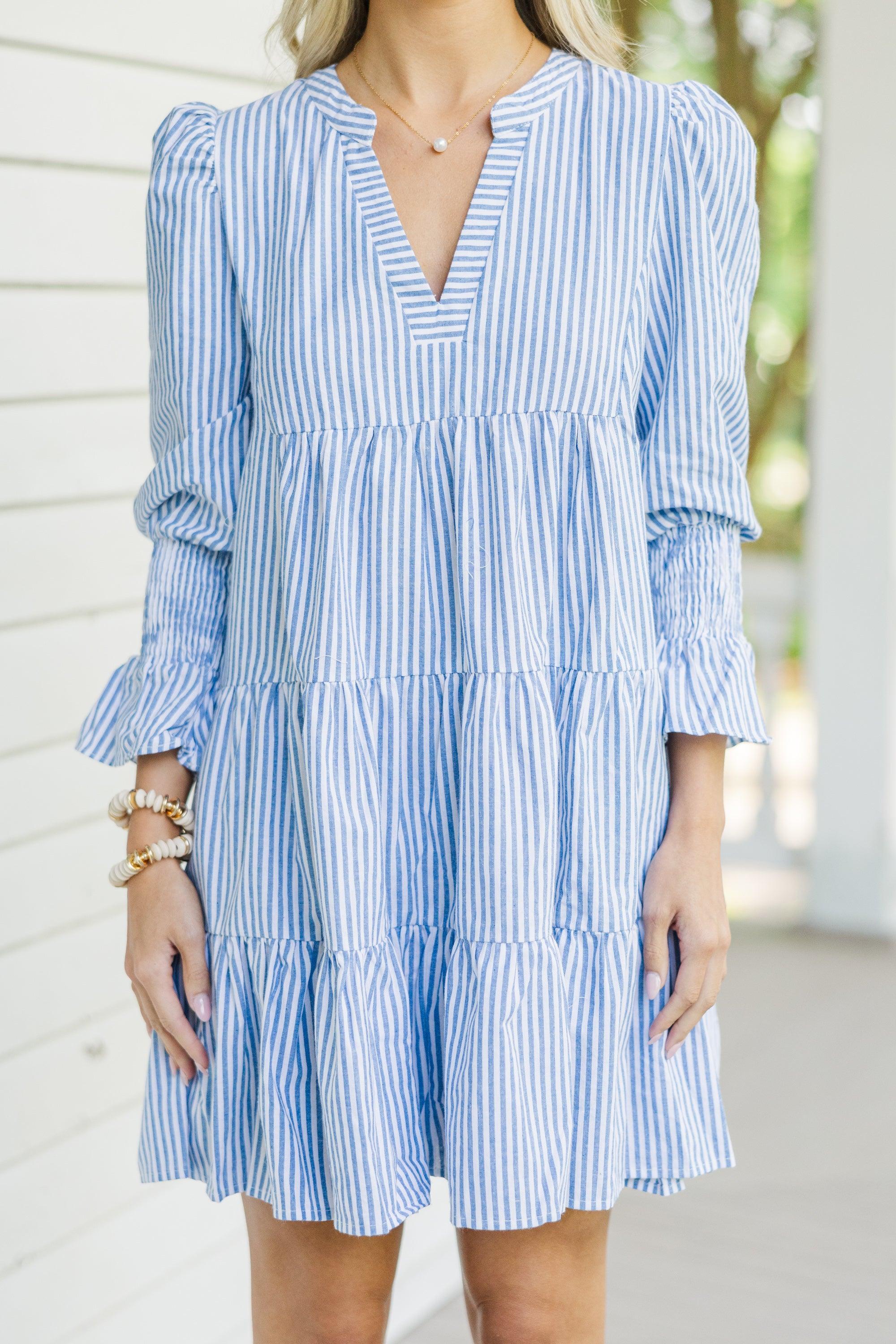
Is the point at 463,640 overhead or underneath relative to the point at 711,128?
underneath

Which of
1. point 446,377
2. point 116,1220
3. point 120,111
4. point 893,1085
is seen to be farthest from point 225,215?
point 893,1085

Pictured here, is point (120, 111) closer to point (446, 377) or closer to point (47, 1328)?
point (446, 377)

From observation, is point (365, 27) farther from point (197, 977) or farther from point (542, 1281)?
point (542, 1281)

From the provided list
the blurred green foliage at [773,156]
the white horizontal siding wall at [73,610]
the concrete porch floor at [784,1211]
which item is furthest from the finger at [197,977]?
the blurred green foliage at [773,156]

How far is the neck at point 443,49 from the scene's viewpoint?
116 centimetres

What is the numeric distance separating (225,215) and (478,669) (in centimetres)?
43

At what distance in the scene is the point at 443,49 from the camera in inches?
46.1

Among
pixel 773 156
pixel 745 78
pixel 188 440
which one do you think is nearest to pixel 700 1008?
pixel 188 440

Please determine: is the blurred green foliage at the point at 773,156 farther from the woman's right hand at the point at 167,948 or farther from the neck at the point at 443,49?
the woman's right hand at the point at 167,948

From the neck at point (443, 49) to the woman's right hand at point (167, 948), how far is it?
0.64 meters

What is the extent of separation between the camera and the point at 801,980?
3.74 m

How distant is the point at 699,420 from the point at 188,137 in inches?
18.7

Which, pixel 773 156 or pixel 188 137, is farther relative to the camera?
pixel 773 156

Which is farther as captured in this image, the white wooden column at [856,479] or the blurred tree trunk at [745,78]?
the blurred tree trunk at [745,78]
